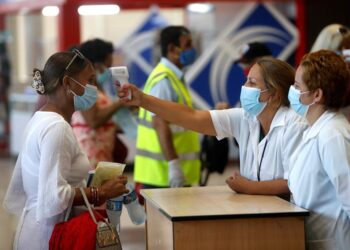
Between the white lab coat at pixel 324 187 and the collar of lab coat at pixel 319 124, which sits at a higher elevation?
the collar of lab coat at pixel 319 124

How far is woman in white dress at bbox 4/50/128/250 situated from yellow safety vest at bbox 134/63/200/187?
4.67 ft

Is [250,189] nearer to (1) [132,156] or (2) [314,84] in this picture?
(2) [314,84]

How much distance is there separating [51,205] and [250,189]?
0.92m

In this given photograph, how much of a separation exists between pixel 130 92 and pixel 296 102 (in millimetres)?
916

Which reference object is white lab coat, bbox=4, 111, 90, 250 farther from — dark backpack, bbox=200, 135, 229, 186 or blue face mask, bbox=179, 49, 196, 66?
dark backpack, bbox=200, 135, 229, 186

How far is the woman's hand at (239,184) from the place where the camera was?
3635 millimetres

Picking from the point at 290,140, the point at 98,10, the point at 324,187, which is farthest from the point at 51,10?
the point at 324,187

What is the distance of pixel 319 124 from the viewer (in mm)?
3289

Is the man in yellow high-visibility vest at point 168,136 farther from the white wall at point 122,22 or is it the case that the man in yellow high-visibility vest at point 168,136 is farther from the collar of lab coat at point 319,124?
the white wall at point 122,22

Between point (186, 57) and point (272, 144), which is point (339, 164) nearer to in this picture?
point (272, 144)

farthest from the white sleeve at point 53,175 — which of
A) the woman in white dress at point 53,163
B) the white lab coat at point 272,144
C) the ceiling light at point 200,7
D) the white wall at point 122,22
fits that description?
the ceiling light at point 200,7

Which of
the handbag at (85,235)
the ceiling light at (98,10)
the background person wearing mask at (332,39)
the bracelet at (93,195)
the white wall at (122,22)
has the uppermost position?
the ceiling light at (98,10)

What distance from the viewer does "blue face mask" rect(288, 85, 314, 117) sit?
3.42m

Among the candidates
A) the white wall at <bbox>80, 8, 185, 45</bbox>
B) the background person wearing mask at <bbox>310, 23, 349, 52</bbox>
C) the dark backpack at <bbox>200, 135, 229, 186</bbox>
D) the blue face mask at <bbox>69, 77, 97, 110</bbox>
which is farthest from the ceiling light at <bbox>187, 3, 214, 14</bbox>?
the blue face mask at <bbox>69, 77, 97, 110</bbox>
